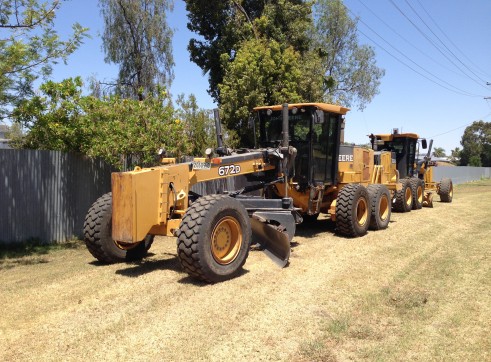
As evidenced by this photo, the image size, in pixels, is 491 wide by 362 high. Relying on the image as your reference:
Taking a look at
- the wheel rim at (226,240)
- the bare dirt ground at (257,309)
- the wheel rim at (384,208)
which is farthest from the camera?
the wheel rim at (384,208)

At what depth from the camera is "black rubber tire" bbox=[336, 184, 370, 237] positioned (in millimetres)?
9445

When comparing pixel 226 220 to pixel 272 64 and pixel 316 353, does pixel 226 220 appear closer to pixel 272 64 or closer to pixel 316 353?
pixel 316 353

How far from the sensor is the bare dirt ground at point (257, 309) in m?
4.11

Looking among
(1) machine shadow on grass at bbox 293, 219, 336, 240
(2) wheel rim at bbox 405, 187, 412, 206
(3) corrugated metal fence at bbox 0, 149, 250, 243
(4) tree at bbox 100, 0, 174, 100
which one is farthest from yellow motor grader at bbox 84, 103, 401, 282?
(4) tree at bbox 100, 0, 174, 100

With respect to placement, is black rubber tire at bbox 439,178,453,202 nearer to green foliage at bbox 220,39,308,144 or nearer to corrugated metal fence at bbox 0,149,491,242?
green foliage at bbox 220,39,308,144

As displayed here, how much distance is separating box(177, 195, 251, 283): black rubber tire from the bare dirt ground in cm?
17

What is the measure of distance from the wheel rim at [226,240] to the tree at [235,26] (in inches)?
557

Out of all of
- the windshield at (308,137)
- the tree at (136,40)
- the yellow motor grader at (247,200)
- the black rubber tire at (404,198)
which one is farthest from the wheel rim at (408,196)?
the tree at (136,40)

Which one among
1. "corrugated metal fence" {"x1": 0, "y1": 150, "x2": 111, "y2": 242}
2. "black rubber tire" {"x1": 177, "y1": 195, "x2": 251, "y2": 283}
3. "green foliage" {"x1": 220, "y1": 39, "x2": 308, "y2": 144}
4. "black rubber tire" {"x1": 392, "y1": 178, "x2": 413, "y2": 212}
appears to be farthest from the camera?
"green foliage" {"x1": 220, "y1": 39, "x2": 308, "y2": 144}

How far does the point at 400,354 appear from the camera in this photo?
4.07 m

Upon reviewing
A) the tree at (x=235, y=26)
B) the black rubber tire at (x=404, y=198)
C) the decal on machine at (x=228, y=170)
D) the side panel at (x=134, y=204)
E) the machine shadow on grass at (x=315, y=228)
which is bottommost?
the machine shadow on grass at (x=315, y=228)

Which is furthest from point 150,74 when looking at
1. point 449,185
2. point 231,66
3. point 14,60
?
point 14,60

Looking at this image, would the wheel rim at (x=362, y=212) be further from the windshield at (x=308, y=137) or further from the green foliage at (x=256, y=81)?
the green foliage at (x=256, y=81)

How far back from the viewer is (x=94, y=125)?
9.77m
